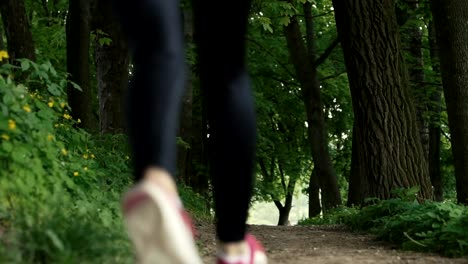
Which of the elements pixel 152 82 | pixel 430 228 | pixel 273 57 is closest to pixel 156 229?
pixel 152 82

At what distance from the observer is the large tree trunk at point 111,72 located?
10.9 m

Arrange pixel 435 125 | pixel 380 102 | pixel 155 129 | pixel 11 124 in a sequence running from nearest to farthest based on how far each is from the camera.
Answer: pixel 155 129, pixel 11 124, pixel 380 102, pixel 435 125

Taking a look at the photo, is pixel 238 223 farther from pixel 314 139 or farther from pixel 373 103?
pixel 314 139

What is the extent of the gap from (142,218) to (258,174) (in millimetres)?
26744

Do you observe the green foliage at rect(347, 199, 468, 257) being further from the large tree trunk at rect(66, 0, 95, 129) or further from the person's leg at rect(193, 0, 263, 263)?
the large tree trunk at rect(66, 0, 95, 129)

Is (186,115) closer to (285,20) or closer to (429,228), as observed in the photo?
(285,20)

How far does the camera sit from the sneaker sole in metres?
1.70

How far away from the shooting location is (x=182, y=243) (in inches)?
67.9

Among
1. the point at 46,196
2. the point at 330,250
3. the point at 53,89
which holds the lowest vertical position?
the point at 330,250

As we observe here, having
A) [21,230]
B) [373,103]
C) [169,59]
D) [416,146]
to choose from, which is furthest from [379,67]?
[169,59]

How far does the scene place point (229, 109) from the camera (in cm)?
223

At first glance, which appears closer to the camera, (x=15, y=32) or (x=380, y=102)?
(x=380, y=102)

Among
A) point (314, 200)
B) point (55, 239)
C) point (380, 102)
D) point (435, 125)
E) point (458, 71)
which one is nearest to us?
point (55, 239)

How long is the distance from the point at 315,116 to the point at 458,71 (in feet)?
21.1
